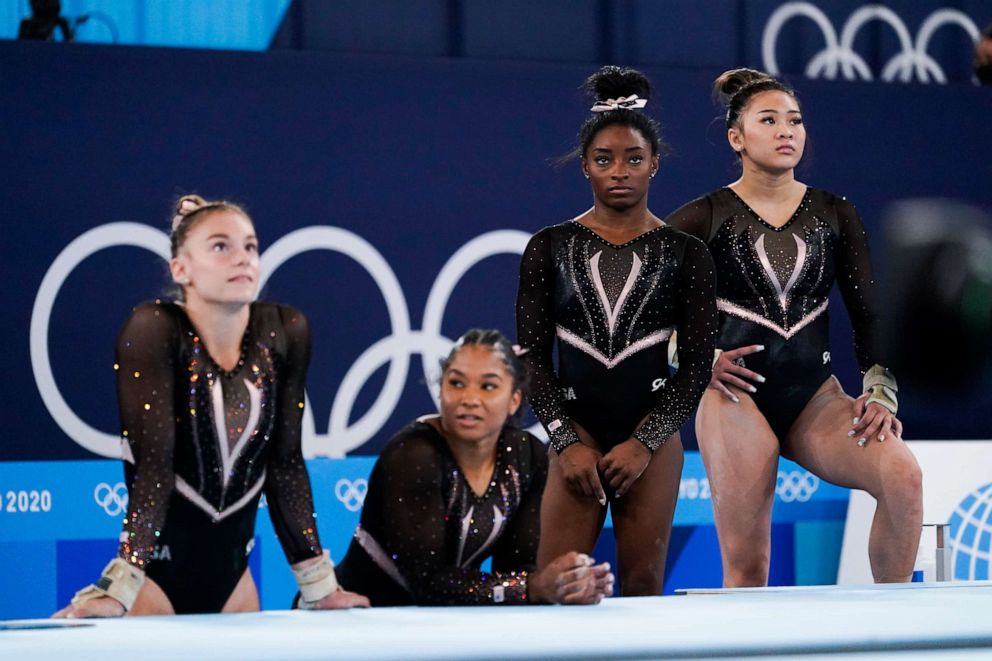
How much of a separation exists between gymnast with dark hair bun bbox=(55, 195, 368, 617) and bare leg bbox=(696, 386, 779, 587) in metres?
1.34

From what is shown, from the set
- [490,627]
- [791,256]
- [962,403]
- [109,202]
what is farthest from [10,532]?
[962,403]

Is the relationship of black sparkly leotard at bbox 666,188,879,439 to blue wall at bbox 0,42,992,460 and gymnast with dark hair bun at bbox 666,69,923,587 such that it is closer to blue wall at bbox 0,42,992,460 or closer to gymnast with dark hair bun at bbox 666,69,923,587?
gymnast with dark hair bun at bbox 666,69,923,587

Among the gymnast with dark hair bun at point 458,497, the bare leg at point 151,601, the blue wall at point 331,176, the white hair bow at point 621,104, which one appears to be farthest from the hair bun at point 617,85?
the blue wall at point 331,176

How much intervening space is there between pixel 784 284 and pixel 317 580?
1677 millimetres

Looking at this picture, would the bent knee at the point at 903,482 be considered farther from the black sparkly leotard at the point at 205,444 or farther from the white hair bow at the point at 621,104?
the black sparkly leotard at the point at 205,444

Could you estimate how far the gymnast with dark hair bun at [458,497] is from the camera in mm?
3611

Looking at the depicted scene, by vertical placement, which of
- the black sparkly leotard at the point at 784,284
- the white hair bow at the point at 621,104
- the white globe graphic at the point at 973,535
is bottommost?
the white globe graphic at the point at 973,535

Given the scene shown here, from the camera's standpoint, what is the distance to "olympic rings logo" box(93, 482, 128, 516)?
6.05m

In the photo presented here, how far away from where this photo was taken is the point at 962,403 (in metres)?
7.38

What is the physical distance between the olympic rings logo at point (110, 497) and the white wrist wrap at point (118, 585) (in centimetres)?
290

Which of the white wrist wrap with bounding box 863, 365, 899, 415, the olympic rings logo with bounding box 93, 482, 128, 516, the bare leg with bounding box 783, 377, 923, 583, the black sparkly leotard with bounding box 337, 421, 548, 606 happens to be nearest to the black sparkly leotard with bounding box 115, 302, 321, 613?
the black sparkly leotard with bounding box 337, 421, 548, 606

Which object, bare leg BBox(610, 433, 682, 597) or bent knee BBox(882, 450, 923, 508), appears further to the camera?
bent knee BBox(882, 450, 923, 508)

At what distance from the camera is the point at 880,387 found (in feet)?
14.3

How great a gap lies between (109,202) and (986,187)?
411 centimetres
